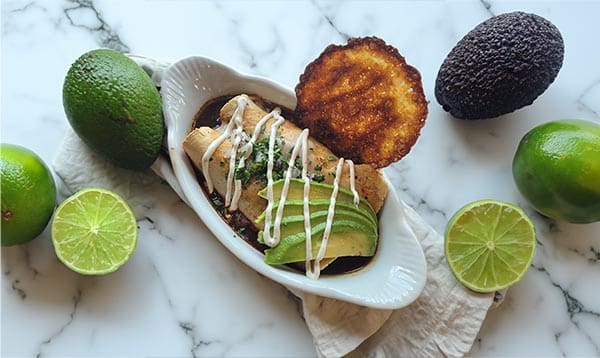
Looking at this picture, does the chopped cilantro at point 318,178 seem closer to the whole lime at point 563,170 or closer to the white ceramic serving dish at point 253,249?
the white ceramic serving dish at point 253,249

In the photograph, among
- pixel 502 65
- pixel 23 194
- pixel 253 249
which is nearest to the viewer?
pixel 23 194

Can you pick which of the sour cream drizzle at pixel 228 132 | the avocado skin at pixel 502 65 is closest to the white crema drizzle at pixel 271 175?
the sour cream drizzle at pixel 228 132

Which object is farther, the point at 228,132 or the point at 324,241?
the point at 228,132

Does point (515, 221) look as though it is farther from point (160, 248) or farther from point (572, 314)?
point (160, 248)

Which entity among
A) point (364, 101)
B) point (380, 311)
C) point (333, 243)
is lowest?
point (380, 311)

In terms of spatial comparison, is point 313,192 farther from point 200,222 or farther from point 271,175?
point 200,222

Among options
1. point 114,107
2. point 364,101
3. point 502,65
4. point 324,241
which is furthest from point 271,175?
point 502,65

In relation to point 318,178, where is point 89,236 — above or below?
below
